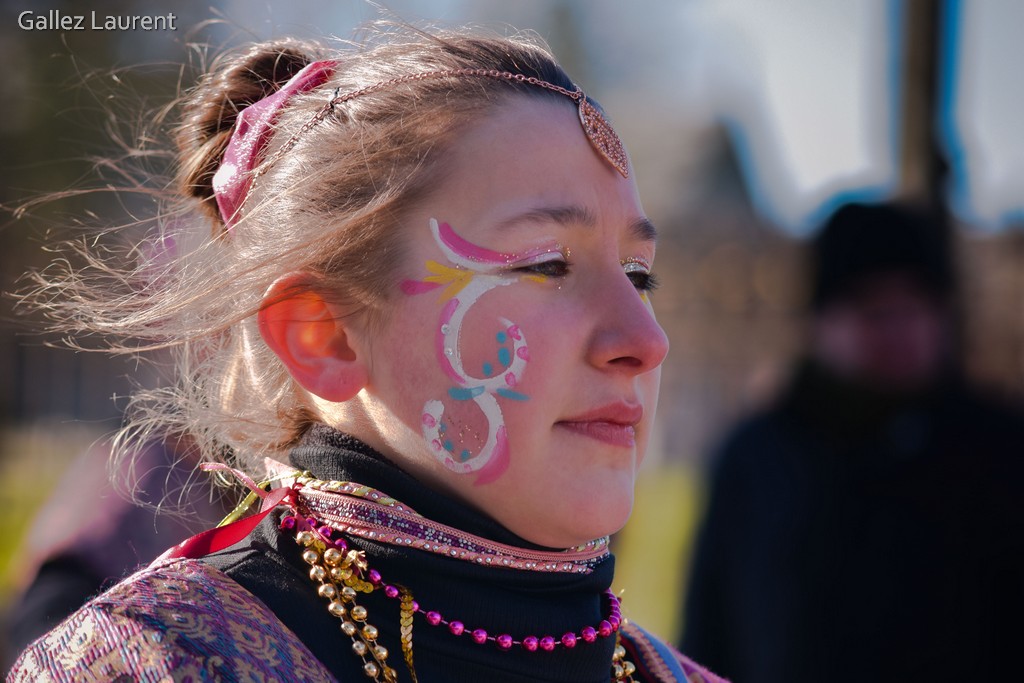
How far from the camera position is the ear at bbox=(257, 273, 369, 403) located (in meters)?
1.70

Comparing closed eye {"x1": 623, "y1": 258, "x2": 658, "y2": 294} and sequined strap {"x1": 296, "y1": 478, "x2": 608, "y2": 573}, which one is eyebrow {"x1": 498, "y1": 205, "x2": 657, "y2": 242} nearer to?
closed eye {"x1": 623, "y1": 258, "x2": 658, "y2": 294}

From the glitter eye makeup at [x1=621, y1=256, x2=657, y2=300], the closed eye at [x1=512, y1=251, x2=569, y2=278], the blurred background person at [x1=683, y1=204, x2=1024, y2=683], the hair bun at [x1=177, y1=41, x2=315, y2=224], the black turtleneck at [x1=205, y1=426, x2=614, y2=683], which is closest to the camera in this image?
the black turtleneck at [x1=205, y1=426, x2=614, y2=683]

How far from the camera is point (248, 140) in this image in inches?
72.9

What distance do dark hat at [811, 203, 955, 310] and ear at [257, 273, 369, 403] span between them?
9.62ft

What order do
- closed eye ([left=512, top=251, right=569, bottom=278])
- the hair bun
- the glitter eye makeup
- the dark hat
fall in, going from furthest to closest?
1. the dark hat
2. the hair bun
3. the glitter eye makeup
4. closed eye ([left=512, top=251, right=569, bottom=278])

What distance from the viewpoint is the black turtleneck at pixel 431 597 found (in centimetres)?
155

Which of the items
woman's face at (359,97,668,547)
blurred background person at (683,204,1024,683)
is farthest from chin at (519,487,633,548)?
blurred background person at (683,204,1024,683)

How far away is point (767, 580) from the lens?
13.0 ft

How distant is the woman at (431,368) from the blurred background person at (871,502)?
2204 millimetres

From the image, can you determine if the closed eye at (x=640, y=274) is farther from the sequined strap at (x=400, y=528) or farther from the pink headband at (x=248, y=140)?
the pink headband at (x=248, y=140)

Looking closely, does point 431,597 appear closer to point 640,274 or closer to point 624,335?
point 624,335

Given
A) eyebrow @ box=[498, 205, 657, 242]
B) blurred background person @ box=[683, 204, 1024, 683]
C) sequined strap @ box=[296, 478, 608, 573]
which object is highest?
eyebrow @ box=[498, 205, 657, 242]

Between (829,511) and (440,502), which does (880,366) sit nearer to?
(829,511)

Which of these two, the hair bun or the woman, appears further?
the hair bun
